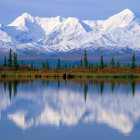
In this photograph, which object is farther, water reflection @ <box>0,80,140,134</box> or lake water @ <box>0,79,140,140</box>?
water reflection @ <box>0,80,140,134</box>

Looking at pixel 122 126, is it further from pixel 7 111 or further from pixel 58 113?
pixel 7 111

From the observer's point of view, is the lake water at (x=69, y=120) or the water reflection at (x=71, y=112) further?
the water reflection at (x=71, y=112)

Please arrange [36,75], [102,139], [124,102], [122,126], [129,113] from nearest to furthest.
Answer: [102,139] → [122,126] → [129,113] → [124,102] → [36,75]

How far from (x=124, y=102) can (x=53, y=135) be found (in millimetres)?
20210

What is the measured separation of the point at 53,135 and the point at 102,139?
3634 millimetres

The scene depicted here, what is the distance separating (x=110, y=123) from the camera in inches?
1223

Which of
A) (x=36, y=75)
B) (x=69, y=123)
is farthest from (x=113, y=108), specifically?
(x=36, y=75)

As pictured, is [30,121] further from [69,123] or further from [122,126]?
[122,126]

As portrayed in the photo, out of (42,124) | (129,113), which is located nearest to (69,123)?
(42,124)

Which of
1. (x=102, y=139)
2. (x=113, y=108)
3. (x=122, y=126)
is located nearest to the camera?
(x=102, y=139)

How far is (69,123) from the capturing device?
31.2 meters

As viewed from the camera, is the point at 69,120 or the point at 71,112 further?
the point at 71,112

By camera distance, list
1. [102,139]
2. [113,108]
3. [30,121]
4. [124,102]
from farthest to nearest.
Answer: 1. [124,102]
2. [113,108]
3. [30,121]
4. [102,139]

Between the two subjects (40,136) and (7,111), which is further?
(7,111)
